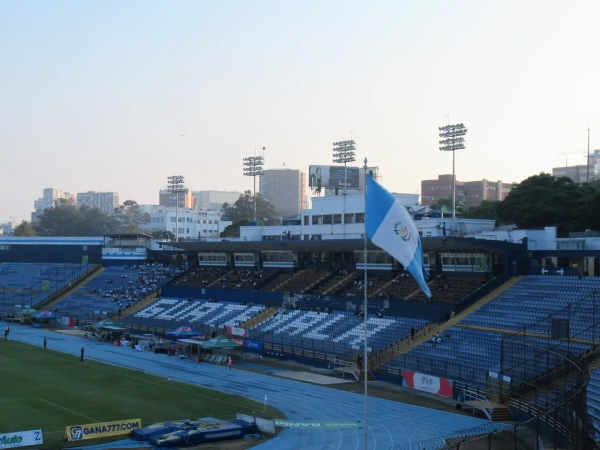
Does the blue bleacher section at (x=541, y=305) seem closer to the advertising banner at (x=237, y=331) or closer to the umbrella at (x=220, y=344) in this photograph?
the umbrella at (x=220, y=344)

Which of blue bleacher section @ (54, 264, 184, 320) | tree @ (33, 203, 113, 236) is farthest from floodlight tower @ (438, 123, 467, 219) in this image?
→ tree @ (33, 203, 113, 236)

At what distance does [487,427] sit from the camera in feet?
113

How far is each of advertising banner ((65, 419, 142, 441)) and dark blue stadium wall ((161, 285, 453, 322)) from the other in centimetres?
2541

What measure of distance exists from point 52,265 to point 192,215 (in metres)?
79.2

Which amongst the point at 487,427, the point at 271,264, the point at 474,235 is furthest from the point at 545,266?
the point at 271,264

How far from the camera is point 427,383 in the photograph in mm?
43219

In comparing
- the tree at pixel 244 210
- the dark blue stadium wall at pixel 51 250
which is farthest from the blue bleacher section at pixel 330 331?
the tree at pixel 244 210

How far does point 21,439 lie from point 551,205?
58.0 m

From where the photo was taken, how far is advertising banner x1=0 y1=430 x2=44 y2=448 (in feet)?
95.9

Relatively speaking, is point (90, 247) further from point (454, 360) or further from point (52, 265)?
point (454, 360)

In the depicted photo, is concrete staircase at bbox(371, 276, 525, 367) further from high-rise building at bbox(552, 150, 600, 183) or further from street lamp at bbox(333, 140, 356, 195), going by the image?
high-rise building at bbox(552, 150, 600, 183)

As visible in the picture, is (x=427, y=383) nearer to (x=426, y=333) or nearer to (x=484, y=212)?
(x=426, y=333)

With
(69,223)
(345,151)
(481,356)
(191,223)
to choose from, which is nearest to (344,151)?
(345,151)

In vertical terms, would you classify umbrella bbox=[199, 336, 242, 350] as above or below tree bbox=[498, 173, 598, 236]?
below
